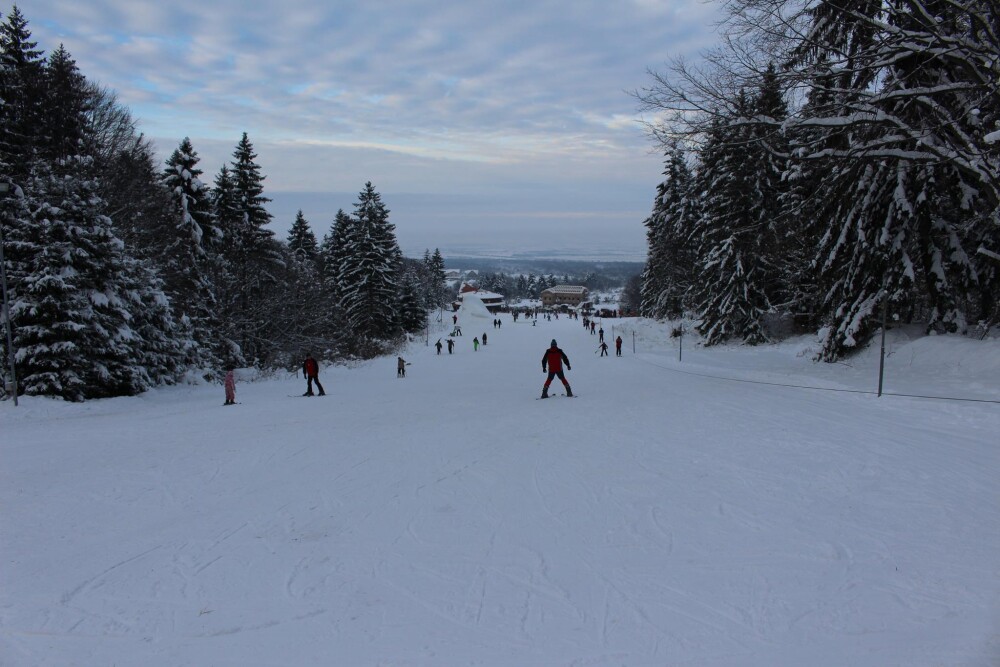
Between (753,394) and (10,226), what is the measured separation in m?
20.8

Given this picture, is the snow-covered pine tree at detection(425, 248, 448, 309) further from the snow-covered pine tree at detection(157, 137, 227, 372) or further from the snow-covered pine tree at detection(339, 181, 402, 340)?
the snow-covered pine tree at detection(157, 137, 227, 372)

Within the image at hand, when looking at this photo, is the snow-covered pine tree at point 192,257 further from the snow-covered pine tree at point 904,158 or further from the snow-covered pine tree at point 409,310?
the snow-covered pine tree at point 409,310

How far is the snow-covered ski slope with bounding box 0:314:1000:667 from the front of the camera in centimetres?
385

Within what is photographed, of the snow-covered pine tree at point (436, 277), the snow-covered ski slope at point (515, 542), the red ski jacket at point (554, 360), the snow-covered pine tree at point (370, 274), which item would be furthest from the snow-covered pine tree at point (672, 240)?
the snow-covered pine tree at point (436, 277)

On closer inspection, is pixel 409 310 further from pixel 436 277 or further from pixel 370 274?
pixel 436 277

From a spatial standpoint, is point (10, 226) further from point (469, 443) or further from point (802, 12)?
point (802, 12)

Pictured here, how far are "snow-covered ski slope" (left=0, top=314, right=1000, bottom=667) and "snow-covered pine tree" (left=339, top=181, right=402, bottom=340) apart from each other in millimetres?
35514

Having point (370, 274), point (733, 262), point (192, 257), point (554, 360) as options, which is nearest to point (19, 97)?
point (192, 257)

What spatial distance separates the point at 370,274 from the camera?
47000 mm

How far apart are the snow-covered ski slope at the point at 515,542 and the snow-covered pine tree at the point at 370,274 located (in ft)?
117

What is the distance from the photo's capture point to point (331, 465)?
329 inches

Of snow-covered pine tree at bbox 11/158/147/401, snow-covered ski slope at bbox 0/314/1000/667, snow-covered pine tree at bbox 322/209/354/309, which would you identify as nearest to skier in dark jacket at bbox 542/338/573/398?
snow-covered ski slope at bbox 0/314/1000/667

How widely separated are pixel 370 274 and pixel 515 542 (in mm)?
43571

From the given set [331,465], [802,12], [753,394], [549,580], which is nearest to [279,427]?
[331,465]
